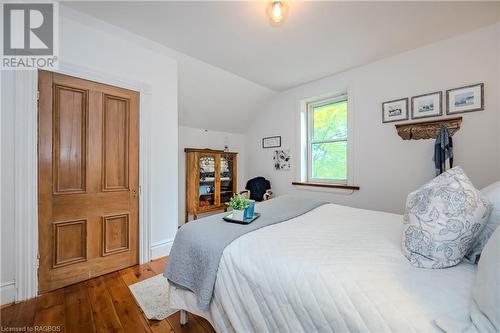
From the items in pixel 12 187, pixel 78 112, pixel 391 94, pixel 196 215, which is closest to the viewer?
pixel 12 187

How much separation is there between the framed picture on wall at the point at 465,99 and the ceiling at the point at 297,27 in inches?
23.4

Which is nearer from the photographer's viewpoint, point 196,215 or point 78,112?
point 78,112

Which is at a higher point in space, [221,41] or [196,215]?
[221,41]

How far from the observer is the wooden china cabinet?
3646mm

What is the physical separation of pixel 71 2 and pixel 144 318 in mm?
2603

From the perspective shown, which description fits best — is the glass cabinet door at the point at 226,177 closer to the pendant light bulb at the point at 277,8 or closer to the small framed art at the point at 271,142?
the small framed art at the point at 271,142

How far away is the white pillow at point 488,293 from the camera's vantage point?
23.5 inches

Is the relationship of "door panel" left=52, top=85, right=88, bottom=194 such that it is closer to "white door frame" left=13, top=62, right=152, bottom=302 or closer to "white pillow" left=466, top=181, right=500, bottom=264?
"white door frame" left=13, top=62, right=152, bottom=302

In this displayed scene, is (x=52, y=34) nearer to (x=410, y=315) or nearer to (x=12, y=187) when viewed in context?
(x=12, y=187)

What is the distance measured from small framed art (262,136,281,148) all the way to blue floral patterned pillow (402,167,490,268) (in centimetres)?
311

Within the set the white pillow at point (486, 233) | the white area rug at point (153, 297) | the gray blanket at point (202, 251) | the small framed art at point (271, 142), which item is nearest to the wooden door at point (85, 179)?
the white area rug at point (153, 297)

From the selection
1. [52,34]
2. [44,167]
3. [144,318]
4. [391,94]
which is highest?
[52,34]

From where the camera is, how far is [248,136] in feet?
15.3

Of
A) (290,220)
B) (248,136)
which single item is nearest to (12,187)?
(290,220)
